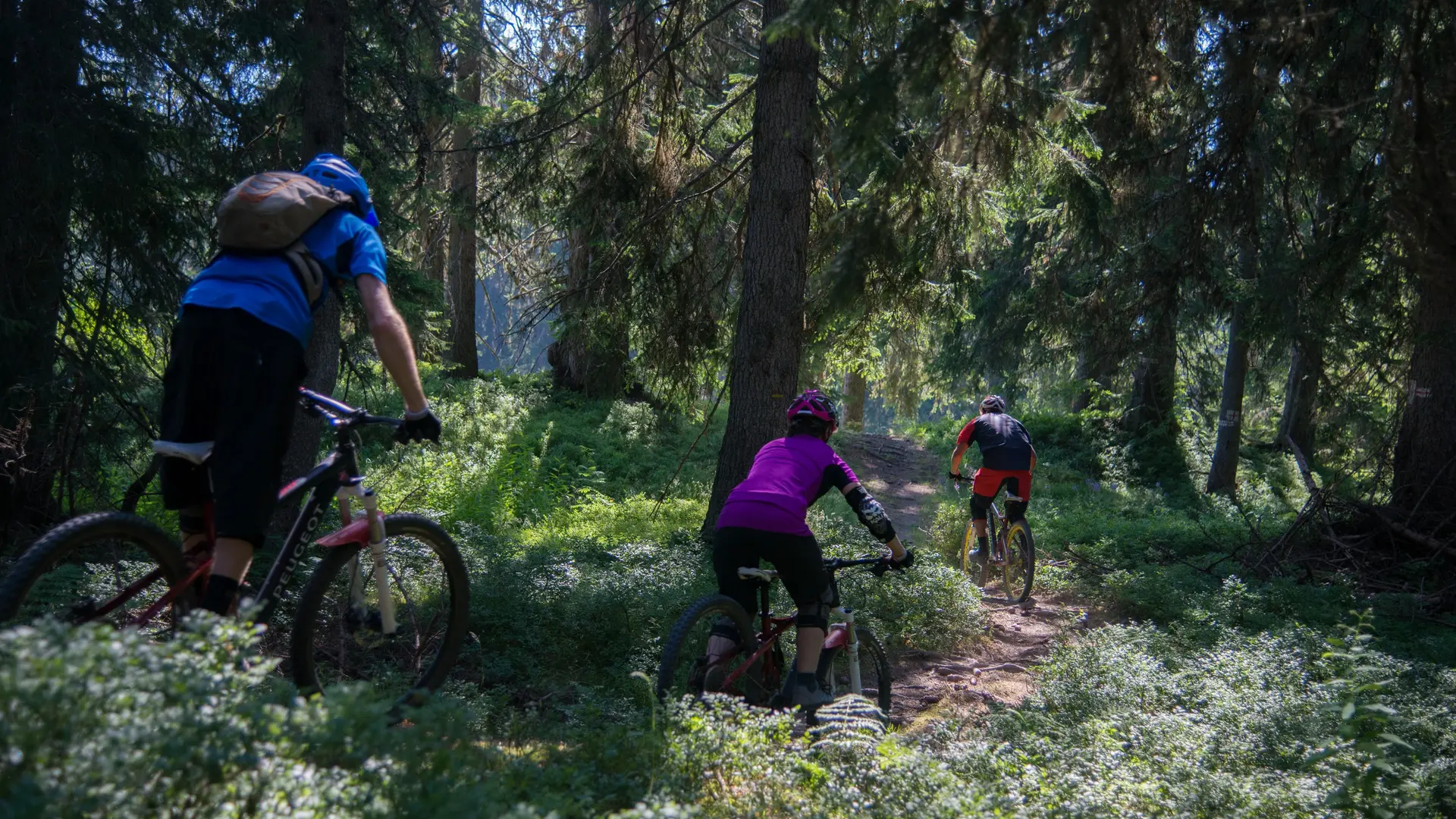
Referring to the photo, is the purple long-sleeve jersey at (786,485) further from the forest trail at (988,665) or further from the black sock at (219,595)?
the black sock at (219,595)

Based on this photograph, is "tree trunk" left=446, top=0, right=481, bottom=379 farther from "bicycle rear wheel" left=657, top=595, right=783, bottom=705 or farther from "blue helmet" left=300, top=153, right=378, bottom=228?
"blue helmet" left=300, top=153, right=378, bottom=228

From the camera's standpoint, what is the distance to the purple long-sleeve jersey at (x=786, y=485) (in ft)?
16.1

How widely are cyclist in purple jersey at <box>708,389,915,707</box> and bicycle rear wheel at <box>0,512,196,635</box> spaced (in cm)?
241

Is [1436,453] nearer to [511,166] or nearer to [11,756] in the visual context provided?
[511,166]

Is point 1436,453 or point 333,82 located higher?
point 333,82

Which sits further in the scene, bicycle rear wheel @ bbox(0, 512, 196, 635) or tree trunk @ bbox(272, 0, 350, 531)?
tree trunk @ bbox(272, 0, 350, 531)

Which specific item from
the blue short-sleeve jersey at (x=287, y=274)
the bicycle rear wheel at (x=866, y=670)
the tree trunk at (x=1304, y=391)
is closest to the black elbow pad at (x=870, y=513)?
the bicycle rear wheel at (x=866, y=670)

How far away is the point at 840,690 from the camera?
616 centimetres

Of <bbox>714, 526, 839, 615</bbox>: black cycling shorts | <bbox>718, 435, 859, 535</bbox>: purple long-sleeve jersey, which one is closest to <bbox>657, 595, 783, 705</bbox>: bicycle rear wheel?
<bbox>714, 526, 839, 615</bbox>: black cycling shorts

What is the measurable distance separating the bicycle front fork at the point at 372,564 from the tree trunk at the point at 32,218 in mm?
3255

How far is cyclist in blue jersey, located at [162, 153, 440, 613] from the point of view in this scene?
3.35 metres

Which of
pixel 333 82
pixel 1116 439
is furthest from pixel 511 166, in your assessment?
pixel 1116 439

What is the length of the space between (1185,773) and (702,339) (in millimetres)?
6240

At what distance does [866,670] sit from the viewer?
19.3ft
